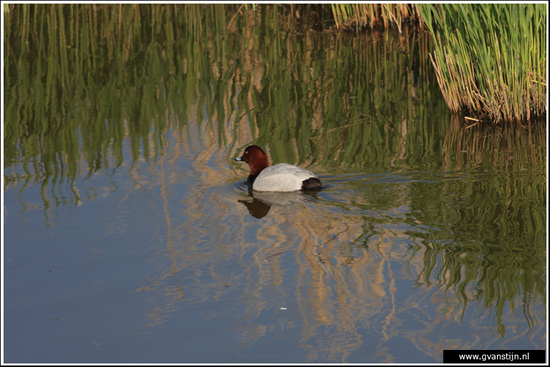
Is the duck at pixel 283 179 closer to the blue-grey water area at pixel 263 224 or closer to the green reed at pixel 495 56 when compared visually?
the blue-grey water area at pixel 263 224

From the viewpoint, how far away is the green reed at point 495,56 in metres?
7.45

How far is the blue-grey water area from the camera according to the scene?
395 cm

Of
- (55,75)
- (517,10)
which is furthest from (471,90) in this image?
(55,75)

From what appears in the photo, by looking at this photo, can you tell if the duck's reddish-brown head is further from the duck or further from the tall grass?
the tall grass

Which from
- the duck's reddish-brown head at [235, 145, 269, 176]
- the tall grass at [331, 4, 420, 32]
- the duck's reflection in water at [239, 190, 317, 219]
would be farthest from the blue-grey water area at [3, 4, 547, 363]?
the tall grass at [331, 4, 420, 32]

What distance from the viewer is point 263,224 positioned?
5734 mm

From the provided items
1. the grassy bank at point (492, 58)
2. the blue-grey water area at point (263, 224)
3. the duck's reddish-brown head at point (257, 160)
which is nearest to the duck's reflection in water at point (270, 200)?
the blue-grey water area at point (263, 224)

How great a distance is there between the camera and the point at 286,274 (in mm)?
4691

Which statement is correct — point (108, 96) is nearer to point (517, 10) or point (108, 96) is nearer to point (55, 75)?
point (55, 75)

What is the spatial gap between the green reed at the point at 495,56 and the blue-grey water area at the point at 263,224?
0.31 m

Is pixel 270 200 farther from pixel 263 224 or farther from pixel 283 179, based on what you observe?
pixel 263 224

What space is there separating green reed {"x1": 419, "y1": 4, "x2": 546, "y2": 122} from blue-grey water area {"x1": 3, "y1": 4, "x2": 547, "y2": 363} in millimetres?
314

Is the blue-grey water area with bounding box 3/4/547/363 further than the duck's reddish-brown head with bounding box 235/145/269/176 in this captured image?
No

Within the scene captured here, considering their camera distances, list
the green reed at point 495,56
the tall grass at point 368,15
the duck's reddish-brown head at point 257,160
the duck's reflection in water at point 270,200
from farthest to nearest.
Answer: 1. the tall grass at point 368,15
2. the green reed at point 495,56
3. the duck's reddish-brown head at point 257,160
4. the duck's reflection in water at point 270,200
